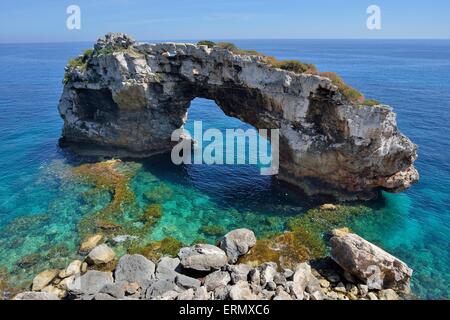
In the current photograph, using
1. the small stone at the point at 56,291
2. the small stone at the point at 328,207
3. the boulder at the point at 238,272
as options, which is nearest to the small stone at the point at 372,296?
the boulder at the point at 238,272

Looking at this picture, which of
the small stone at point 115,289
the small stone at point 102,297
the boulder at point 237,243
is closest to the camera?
the small stone at point 102,297

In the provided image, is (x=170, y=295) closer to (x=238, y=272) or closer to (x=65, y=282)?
(x=238, y=272)

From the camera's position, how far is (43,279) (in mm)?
23781

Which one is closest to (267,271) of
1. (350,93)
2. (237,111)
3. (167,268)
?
(167,268)

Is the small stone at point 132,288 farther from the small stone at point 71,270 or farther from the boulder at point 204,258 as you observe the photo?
the small stone at point 71,270

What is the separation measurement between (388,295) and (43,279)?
24.2 meters

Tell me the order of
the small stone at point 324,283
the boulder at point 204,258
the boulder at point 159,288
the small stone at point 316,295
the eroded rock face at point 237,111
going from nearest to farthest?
the small stone at point 316,295, the boulder at point 159,288, the small stone at point 324,283, the boulder at point 204,258, the eroded rock face at point 237,111

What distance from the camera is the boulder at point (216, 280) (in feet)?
70.9

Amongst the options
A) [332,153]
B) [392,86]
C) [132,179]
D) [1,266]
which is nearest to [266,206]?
[332,153]

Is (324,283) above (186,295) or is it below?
below

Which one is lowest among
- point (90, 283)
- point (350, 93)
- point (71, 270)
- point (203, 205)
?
point (71, 270)

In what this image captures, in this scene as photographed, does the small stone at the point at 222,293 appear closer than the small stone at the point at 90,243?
Yes

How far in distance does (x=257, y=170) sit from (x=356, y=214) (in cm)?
1409
